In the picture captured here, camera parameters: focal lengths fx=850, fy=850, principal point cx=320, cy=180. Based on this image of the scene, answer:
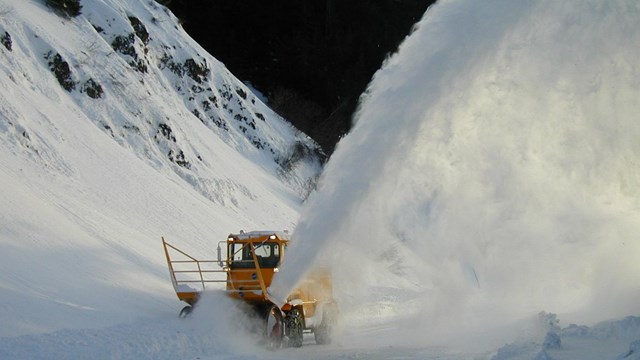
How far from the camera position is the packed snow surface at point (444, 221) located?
14.2 m

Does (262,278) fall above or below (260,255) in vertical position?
below

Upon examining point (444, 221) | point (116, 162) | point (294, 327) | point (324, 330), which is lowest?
point (294, 327)

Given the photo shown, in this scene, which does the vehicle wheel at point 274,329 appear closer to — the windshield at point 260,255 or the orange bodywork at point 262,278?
the orange bodywork at point 262,278

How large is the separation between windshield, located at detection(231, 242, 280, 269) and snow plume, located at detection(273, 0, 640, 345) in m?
1.60

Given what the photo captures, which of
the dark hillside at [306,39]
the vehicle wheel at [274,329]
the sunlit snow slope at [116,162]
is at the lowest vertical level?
the vehicle wheel at [274,329]

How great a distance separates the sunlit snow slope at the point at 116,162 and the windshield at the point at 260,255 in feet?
6.00

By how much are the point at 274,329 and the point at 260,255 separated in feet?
9.00

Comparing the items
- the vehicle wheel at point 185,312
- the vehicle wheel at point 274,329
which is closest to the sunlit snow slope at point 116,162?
the vehicle wheel at point 185,312

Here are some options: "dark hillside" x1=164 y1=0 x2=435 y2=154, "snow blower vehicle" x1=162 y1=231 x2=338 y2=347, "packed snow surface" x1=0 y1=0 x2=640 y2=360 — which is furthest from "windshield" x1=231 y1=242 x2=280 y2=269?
"dark hillside" x1=164 y1=0 x2=435 y2=154

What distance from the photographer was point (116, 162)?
27.1 metres

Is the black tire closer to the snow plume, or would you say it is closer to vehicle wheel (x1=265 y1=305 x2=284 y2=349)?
the snow plume

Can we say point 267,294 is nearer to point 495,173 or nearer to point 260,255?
point 260,255

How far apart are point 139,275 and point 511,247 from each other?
849 cm

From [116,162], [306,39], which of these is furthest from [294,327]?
[306,39]
